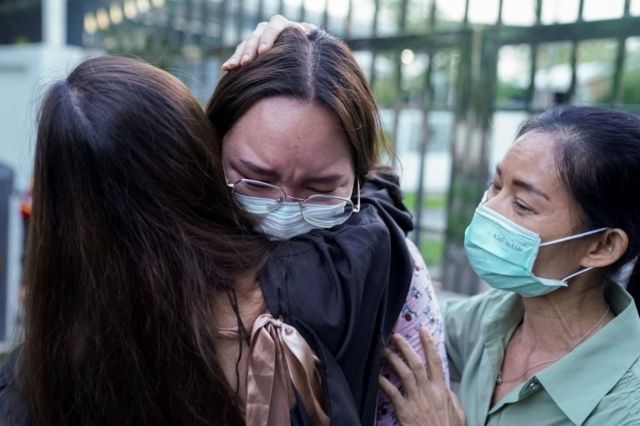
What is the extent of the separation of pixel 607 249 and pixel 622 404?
358 millimetres

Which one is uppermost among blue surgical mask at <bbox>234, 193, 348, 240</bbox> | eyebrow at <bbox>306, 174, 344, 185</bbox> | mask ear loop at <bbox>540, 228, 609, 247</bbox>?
eyebrow at <bbox>306, 174, 344, 185</bbox>

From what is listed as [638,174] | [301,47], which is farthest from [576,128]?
[301,47]

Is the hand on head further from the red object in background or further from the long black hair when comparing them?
the red object in background

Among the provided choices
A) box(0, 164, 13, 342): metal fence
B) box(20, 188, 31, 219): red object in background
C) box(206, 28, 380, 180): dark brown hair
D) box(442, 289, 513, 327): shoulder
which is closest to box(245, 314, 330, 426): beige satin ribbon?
box(206, 28, 380, 180): dark brown hair

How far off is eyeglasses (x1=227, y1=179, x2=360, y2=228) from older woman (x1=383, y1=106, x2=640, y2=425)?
0.31 metres

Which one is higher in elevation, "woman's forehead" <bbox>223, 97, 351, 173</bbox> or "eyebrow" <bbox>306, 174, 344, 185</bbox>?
"woman's forehead" <bbox>223, 97, 351, 173</bbox>

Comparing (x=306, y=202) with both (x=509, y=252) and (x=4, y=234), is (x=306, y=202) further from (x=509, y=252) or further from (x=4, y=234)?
(x=4, y=234)

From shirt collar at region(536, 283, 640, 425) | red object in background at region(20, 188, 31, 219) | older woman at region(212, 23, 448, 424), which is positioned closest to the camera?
older woman at region(212, 23, 448, 424)

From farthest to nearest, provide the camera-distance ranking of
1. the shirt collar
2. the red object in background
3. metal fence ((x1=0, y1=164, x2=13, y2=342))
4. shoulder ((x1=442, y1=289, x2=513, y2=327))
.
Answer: metal fence ((x1=0, y1=164, x2=13, y2=342)), the red object in background, shoulder ((x1=442, y1=289, x2=513, y2=327)), the shirt collar

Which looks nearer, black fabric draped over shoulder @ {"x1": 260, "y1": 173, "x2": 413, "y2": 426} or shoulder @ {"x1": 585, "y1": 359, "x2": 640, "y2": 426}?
black fabric draped over shoulder @ {"x1": 260, "y1": 173, "x2": 413, "y2": 426}

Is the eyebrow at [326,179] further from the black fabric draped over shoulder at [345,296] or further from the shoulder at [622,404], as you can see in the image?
the shoulder at [622,404]

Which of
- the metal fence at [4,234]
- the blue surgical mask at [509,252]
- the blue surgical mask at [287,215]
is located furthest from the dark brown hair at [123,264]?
the metal fence at [4,234]

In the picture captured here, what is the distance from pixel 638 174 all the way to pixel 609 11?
81.3 inches

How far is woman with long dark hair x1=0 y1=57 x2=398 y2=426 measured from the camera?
119 centimetres
